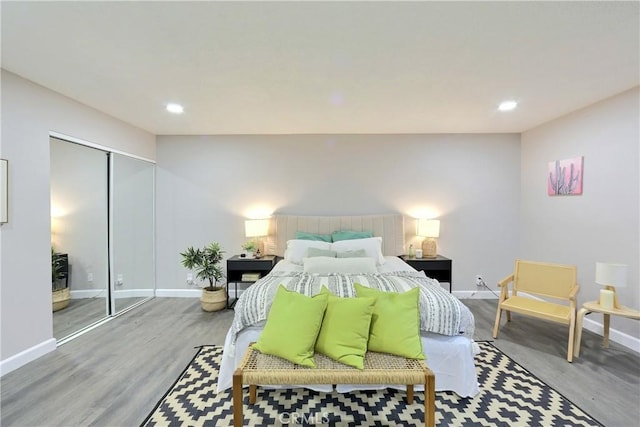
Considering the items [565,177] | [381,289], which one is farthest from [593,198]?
[381,289]

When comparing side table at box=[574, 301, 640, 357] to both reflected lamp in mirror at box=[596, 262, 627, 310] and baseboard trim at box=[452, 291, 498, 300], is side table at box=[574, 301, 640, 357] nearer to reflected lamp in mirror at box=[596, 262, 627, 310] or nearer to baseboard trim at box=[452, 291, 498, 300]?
reflected lamp in mirror at box=[596, 262, 627, 310]

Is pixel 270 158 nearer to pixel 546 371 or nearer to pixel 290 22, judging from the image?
pixel 290 22

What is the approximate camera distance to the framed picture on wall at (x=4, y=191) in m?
2.30

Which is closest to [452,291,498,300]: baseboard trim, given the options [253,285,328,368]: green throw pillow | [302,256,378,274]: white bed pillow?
[302,256,378,274]: white bed pillow

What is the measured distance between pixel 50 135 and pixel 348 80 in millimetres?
2850

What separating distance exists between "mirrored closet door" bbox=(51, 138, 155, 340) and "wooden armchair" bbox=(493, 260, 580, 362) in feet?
14.7

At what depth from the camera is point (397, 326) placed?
1.91 metres

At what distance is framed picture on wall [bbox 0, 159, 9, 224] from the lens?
2.30 meters

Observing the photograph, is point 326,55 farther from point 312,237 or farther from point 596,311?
point 596,311

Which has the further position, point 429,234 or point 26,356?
point 429,234

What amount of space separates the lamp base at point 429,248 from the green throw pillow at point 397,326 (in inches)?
88.8

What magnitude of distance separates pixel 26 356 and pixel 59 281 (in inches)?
30.0

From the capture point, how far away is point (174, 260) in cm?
439

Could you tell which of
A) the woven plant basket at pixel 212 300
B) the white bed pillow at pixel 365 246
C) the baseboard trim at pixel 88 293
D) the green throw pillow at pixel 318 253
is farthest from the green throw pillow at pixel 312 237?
the baseboard trim at pixel 88 293
